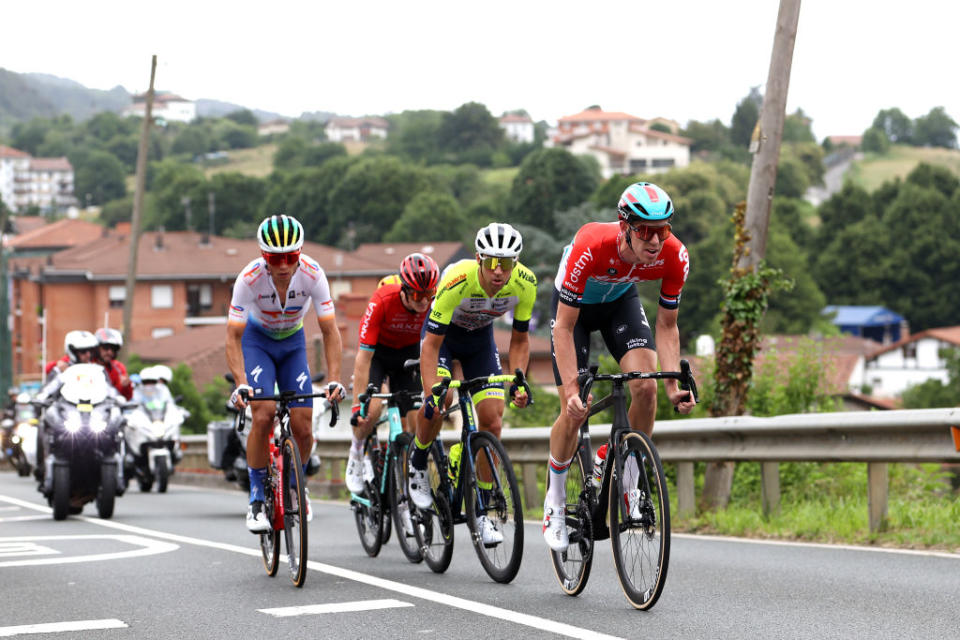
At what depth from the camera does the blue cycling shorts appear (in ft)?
29.0

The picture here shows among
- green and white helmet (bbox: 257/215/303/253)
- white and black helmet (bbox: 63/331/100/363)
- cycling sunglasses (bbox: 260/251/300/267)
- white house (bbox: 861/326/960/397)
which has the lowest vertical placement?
white house (bbox: 861/326/960/397)

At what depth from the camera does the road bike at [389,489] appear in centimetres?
920

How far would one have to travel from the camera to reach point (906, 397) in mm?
84375

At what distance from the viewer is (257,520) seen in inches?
337

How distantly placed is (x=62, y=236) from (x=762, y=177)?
15751 centimetres

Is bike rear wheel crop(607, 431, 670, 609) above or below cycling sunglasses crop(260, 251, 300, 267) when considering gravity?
below

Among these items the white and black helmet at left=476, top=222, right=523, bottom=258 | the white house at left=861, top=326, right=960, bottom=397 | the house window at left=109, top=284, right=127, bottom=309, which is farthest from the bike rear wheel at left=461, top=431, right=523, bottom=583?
the white house at left=861, top=326, right=960, bottom=397

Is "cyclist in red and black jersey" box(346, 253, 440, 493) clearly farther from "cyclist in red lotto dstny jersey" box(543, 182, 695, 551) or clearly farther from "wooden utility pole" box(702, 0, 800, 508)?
"wooden utility pole" box(702, 0, 800, 508)

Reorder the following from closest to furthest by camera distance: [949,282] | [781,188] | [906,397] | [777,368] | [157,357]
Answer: [777,368], [157,357], [906,397], [949,282], [781,188]

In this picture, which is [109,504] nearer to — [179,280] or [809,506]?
[809,506]

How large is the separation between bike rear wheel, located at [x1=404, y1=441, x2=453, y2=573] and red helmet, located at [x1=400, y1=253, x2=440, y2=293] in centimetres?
110

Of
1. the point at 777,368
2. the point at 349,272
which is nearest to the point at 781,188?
the point at 349,272

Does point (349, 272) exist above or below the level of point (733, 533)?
above

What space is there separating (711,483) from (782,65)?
3.86 metres
